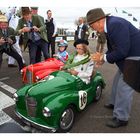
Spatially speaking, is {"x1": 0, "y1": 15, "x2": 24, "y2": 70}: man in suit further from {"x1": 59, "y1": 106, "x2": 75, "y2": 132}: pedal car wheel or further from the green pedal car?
{"x1": 59, "y1": 106, "x2": 75, "y2": 132}: pedal car wheel

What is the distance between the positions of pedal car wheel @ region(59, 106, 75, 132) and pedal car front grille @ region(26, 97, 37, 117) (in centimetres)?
41

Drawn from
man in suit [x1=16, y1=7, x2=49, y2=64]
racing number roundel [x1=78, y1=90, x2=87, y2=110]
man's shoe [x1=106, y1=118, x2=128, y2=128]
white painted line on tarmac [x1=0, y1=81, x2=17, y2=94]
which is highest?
man in suit [x1=16, y1=7, x2=49, y2=64]

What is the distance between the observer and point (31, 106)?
396 cm

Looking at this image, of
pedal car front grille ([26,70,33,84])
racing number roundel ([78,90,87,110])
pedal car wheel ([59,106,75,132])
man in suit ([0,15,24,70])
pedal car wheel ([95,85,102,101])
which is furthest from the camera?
man in suit ([0,15,24,70])

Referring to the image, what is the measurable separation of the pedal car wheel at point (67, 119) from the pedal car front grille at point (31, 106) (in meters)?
0.41

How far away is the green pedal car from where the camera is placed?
12.5 ft

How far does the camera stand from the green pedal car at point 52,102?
150 inches

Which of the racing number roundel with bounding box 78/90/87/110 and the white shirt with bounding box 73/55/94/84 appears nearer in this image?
the racing number roundel with bounding box 78/90/87/110

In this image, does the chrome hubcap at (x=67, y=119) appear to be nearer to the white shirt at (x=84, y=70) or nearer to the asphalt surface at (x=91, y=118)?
the asphalt surface at (x=91, y=118)

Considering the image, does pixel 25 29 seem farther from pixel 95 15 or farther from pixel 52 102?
pixel 52 102

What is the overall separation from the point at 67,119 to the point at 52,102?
442mm

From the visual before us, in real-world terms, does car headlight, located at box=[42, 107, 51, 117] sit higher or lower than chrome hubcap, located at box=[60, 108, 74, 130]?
higher

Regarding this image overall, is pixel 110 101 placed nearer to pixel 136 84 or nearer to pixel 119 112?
pixel 119 112

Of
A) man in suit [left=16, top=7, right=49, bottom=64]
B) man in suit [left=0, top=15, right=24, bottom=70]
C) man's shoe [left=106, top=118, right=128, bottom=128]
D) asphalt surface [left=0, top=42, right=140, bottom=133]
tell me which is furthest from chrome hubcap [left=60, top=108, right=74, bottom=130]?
man in suit [left=0, top=15, right=24, bottom=70]
